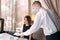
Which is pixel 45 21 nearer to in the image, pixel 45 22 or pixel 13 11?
pixel 45 22

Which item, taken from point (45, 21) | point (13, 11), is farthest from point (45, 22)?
point (13, 11)

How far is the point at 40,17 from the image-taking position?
3.13m

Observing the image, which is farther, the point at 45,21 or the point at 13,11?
the point at 13,11

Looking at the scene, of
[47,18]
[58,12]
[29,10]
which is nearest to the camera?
[47,18]

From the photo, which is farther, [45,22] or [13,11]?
[13,11]

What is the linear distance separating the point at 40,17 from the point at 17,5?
56.5 inches

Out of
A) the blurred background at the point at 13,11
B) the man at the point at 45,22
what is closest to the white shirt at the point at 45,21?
the man at the point at 45,22

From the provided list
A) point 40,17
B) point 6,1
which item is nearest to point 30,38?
point 40,17

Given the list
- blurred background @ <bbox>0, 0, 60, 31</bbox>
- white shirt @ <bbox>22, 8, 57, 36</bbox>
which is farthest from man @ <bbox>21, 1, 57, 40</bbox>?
blurred background @ <bbox>0, 0, 60, 31</bbox>

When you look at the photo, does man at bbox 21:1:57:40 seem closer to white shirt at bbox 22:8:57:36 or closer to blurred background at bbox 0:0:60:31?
white shirt at bbox 22:8:57:36

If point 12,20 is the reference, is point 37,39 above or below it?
below

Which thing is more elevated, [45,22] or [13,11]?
[13,11]

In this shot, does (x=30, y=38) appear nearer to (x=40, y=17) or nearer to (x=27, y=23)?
(x=27, y=23)

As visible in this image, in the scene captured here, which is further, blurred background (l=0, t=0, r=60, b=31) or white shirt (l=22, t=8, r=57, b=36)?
blurred background (l=0, t=0, r=60, b=31)
